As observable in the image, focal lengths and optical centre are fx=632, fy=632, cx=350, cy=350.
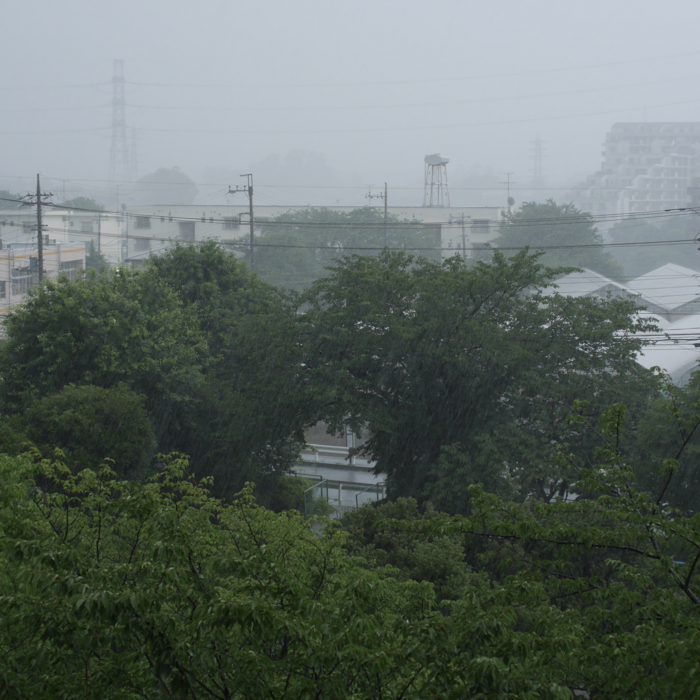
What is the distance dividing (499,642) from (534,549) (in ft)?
20.1

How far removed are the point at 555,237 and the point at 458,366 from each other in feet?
131

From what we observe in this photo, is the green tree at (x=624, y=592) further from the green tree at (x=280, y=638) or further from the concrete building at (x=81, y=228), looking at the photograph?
the concrete building at (x=81, y=228)

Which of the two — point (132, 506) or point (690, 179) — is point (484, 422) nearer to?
point (132, 506)

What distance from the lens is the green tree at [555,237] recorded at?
1893 inches

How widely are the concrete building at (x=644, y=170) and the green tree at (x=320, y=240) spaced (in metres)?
55.1

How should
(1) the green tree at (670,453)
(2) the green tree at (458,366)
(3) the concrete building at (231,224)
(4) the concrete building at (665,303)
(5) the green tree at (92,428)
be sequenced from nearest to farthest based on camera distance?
(1) the green tree at (670,453) < (5) the green tree at (92,428) < (2) the green tree at (458,366) < (4) the concrete building at (665,303) < (3) the concrete building at (231,224)

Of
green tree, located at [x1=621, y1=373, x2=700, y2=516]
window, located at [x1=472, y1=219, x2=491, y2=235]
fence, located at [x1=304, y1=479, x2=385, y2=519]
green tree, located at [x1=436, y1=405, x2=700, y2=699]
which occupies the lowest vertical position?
fence, located at [x1=304, y1=479, x2=385, y2=519]

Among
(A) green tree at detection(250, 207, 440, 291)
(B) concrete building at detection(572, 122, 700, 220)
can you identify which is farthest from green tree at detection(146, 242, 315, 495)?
(B) concrete building at detection(572, 122, 700, 220)

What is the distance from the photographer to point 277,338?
47.8 feet

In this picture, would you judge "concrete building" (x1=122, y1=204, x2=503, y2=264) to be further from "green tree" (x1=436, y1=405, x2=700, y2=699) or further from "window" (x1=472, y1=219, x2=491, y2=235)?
"green tree" (x1=436, y1=405, x2=700, y2=699)

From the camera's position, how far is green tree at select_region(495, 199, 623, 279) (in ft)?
158

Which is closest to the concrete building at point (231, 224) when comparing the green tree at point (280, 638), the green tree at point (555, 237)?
the green tree at point (555, 237)

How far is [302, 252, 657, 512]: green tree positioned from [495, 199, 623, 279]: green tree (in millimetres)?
34983

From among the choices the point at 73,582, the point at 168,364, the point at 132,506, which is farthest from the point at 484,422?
the point at 73,582
